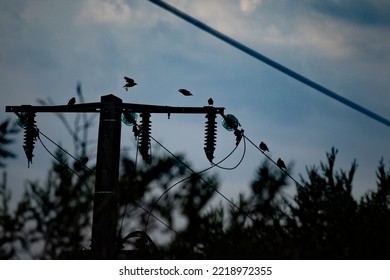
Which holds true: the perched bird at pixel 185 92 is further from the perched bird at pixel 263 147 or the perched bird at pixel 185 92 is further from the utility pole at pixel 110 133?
the perched bird at pixel 263 147

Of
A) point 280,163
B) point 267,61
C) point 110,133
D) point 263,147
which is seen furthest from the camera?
point 263,147

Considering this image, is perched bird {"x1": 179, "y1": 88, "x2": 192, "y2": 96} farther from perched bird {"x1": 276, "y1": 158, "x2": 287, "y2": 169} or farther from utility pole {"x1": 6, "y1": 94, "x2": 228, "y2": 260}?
perched bird {"x1": 276, "y1": 158, "x2": 287, "y2": 169}

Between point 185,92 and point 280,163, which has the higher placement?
point 185,92

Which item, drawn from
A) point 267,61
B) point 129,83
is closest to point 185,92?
point 129,83

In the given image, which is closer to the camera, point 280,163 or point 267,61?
point 267,61

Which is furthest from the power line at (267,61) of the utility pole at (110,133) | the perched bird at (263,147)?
the perched bird at (263,147)

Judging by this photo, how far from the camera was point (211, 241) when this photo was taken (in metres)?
4.98

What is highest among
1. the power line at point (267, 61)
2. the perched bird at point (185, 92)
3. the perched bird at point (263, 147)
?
the perched bird at point (185, 92)

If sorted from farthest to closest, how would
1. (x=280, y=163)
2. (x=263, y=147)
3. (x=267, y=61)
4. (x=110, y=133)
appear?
(x=263, y=147)
(x=280, y=163)
(x=110, y=133)
(x=267, y=61)

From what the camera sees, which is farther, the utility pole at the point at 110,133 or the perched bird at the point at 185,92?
the perched bird at the point at 185,92

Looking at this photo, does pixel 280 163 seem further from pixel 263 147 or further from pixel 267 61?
pixel 267 61

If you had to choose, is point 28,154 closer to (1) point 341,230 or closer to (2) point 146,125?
(2) point 146,125
